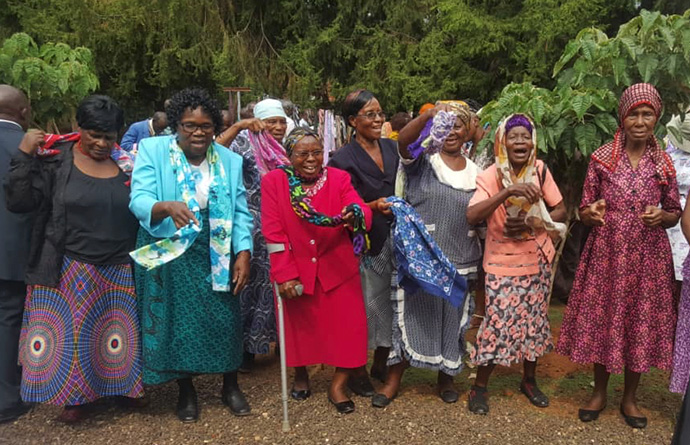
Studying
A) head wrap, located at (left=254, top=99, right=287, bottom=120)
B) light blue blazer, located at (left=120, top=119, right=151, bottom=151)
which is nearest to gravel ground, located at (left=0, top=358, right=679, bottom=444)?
head wrap, located at (left=254, top=99, right=287, bottom=120)

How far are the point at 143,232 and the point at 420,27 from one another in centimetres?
1355

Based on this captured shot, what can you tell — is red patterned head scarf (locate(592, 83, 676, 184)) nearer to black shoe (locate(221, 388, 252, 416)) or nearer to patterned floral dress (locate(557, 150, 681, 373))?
patterned floral dress (locate(557, 150, 681, 373))

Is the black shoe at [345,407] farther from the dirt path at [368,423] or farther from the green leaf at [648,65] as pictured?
the green leaf at [648,65]

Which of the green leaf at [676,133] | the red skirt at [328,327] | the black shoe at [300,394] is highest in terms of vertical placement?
the green leaf at [676,133]

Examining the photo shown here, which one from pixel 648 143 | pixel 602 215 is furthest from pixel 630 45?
pixel 602 215

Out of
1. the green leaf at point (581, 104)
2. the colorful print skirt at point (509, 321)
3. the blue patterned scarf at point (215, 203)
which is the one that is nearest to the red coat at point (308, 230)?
the blue patterned scarf at point (215, 203)

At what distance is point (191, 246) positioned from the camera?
3.71 metres

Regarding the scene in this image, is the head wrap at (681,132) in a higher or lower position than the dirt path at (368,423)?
higher

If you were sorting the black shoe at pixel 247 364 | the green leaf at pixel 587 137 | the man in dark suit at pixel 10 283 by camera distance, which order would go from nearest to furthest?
the man in dark suit at pixel 10 283 < the green leaf at pixel 587 137 < the black shoe at pixel 247 364

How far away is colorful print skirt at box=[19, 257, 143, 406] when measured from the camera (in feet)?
11.9

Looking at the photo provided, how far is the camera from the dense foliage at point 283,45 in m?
13.8

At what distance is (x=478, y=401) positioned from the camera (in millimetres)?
3998

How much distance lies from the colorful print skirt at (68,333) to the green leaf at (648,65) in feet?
12.5

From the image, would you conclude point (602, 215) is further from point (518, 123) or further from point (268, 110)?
point (268, 110)
